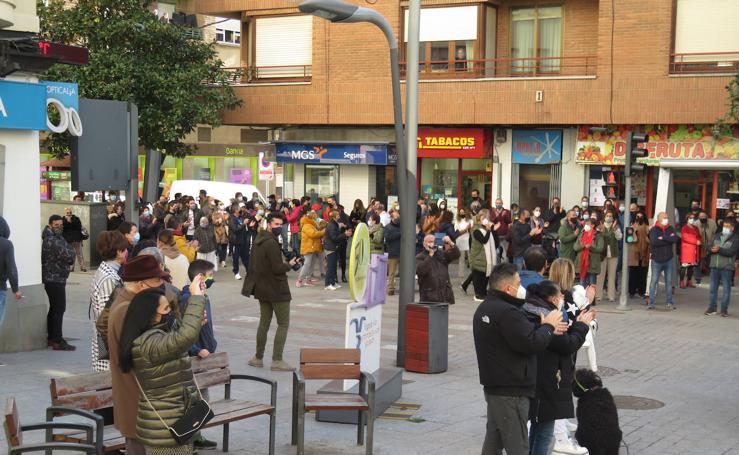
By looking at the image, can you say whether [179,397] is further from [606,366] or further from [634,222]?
[634,222]

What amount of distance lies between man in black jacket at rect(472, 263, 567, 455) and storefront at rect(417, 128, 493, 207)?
2179 centimetres

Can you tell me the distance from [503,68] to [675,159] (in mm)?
6147

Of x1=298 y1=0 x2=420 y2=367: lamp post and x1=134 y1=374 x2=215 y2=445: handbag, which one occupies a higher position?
x1=298 y1=0 x2=420 y2=367: lamp post

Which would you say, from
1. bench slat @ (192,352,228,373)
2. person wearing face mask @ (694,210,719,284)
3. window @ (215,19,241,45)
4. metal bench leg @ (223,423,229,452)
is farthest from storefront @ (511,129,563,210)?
metal bench leg @ (223,423,229,452)

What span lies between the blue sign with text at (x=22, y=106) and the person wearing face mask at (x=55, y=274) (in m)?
1.45

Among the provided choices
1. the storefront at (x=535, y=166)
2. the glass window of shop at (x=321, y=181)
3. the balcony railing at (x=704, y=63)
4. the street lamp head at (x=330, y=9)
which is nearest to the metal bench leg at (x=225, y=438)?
the street lamp head at (x=330, y=9)

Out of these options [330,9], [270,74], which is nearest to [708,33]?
[270,74]

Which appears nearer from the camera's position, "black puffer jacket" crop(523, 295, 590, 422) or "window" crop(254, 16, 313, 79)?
"black puffer jacket" crop(523, 295, 590, 422)

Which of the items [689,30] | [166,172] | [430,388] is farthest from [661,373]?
[166,172]

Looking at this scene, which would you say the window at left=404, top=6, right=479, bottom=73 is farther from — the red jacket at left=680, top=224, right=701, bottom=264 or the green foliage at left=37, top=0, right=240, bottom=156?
the red jacket at left=680, top=224, right=701, bottom=264

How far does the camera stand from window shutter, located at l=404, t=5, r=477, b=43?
28031mm

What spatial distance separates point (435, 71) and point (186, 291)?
19950 millimetres

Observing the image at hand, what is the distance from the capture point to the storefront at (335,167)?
100 ft

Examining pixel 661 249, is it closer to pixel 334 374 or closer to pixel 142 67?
pixel 334 374
